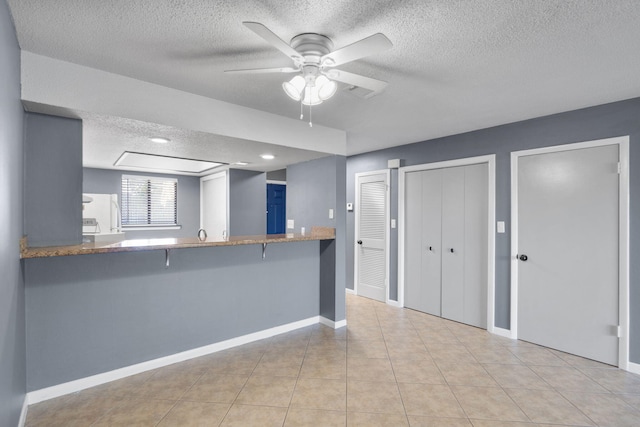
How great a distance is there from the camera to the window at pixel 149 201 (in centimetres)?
523

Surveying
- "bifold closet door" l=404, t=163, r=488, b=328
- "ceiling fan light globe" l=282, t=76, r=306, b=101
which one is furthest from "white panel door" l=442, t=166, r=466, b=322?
"ceiling fan light globe" l=282, t=76, r=306, b=101

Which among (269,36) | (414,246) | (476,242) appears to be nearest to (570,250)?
(476,242)

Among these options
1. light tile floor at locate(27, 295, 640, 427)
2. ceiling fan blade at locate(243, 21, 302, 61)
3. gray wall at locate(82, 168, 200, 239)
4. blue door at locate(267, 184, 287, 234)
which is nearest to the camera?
ceiling fan blade at locate(243, 21, 302, 61)

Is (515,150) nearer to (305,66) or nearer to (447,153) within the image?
(447,153)

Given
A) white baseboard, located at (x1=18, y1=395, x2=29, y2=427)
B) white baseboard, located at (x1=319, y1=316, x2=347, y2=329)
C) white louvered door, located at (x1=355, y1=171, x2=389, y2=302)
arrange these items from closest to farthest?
1. white baseboard, located at (x1=18, y1=395, x2=29, y2=427)
2. white baseboard, located at (x1=319, y1=316, x2=347, y2=329)
3. white louvered door, located at (x1=355, y1=171, x2=389, y2=302)

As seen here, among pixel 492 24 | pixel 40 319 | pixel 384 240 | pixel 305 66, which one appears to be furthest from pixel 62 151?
pixel 384 240

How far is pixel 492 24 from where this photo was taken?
65.5 inches

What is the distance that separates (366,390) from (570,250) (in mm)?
2295

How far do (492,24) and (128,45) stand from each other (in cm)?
200

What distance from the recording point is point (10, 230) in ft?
5.39

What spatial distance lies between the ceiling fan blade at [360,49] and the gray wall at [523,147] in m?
2.53

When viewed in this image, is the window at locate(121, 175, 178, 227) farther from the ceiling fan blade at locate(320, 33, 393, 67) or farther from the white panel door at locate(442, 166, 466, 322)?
the ceiling fan blade at locate(320, 33, 393, 67)

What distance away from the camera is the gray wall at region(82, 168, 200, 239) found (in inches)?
197

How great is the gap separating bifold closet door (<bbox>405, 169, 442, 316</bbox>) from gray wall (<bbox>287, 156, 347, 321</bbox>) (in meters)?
1.09
